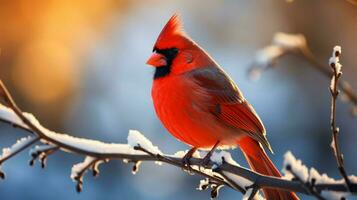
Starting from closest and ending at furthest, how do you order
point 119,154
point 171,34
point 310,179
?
point 310,179
point 119,154
point 171,34

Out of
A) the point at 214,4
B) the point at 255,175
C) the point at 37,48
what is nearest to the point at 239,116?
the point at 255,175

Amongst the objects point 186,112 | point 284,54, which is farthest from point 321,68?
point 186,112

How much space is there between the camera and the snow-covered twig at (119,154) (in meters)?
1.22

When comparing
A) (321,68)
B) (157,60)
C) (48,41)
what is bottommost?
(48,41)

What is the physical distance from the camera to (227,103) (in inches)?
89.4

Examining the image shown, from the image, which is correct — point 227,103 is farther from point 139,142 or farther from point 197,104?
point 139,142

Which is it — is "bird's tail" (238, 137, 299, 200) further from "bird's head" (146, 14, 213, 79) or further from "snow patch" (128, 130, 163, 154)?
"snow patch" (128, 130, 163, 154)

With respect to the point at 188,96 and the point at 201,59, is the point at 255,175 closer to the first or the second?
the point at 188,96

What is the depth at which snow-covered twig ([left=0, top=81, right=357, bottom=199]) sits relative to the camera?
122 cm

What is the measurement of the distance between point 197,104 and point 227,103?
171 millimetres

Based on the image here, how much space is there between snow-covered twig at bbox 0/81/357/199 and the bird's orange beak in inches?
26.1

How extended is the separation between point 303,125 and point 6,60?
88.2 inches

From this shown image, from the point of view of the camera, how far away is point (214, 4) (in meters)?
6.48

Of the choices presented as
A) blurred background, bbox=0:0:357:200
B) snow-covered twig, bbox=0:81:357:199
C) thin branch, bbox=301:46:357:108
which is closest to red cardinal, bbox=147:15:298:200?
snow-covered twig, bbox=0:81:357:199
